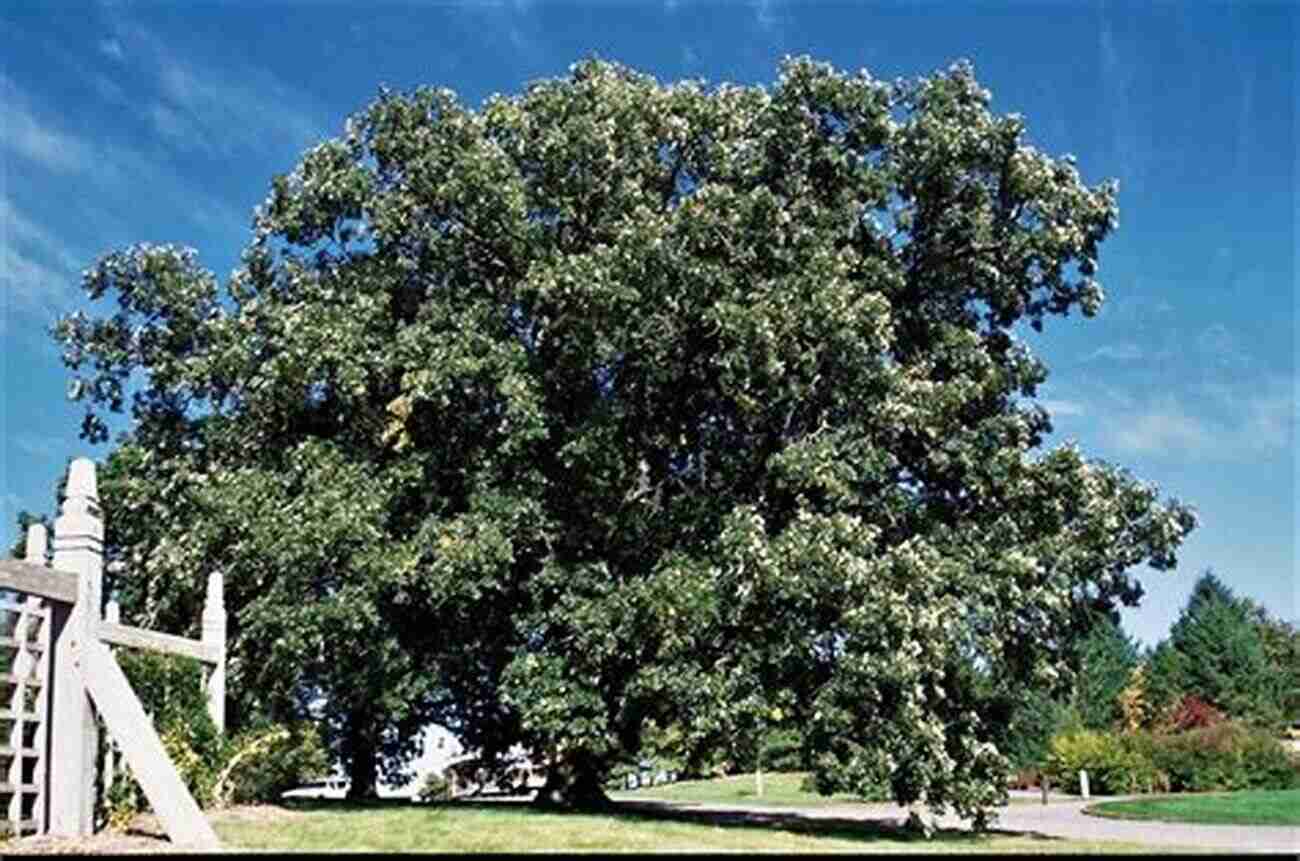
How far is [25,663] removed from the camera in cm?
1121

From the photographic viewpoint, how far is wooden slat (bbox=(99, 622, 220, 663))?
12914 mm

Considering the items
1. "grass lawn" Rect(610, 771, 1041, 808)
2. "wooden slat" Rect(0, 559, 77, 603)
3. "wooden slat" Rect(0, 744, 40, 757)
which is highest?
"wooden slat" Rect(0, 559, 77, 603)

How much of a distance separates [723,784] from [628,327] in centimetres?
2814

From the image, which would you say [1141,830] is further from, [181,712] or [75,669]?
[75,669]

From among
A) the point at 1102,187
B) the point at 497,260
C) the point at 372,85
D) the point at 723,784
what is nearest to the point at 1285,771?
the point at 723,784

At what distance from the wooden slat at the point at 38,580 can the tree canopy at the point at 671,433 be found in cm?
580

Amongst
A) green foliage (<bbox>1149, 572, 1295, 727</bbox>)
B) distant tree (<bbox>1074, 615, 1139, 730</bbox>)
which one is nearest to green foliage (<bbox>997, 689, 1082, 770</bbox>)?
distant tree (<bbox>1074, 615, 1139, 730</bbox>)

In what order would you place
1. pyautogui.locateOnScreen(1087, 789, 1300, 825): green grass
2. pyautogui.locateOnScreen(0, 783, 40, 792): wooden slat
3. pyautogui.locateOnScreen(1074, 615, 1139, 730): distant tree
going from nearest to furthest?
1. pyautogui.locateOnScreen(0, 783, 40, 792): wooden slat
2. pyautogui.locateOnScreen(1087, 789, 1300, 825): green grass
3. pyautogui.locateOnScreen(1074, 615, 1139, 730): distant tree

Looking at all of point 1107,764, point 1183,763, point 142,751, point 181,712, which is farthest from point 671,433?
point 1183,763

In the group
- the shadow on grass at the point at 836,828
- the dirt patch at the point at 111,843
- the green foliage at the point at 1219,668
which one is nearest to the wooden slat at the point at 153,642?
the dirt patch at the point at 111,843

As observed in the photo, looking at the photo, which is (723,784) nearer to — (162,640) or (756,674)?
(756,674)

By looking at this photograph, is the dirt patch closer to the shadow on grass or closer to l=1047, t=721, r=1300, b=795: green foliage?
the shadow on grass

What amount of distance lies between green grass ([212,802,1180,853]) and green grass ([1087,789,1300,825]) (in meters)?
7.27

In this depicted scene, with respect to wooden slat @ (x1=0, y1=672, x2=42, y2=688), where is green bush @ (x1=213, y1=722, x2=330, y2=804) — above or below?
below
